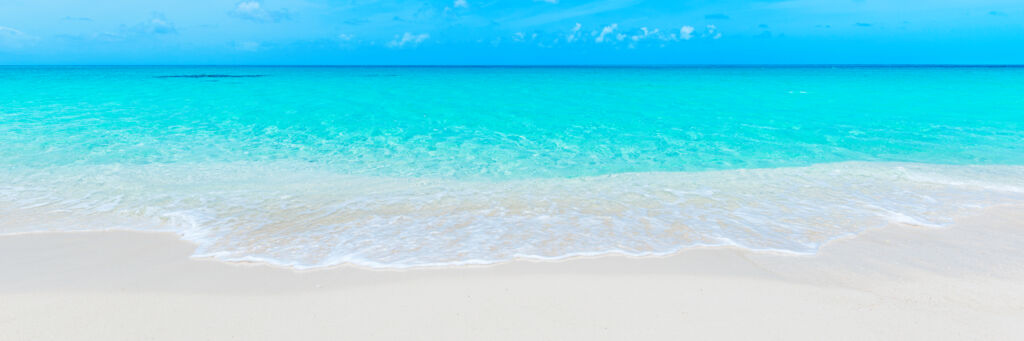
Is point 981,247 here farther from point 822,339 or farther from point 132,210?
point 132,210

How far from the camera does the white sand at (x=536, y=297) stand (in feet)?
11.6

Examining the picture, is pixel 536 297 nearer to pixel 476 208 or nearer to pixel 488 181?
pixel 476 208

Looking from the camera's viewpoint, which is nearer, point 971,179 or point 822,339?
point 822,339

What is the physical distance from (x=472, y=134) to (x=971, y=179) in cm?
991

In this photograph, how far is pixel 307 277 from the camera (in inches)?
174

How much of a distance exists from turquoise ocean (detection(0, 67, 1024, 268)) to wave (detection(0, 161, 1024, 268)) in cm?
3

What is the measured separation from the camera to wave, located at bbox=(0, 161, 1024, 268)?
5227 millimetres

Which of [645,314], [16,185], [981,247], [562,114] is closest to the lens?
[645,314]

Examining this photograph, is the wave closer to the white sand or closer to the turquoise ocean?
the turquoise ocean

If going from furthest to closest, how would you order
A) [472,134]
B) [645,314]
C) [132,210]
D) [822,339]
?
[472,134] → [132,210] → [645,314] → [822,339]

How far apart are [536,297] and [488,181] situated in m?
4.51

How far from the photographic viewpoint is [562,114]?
19266mm

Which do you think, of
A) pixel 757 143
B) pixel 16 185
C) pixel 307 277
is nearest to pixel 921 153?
pixel 757 143

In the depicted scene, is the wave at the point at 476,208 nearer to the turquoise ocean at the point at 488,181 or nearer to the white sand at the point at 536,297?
the turquoise ocean at the point at 488,181
